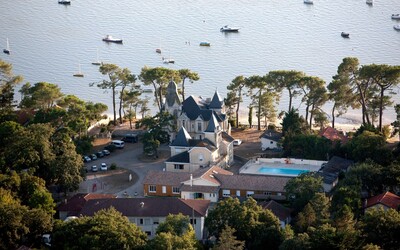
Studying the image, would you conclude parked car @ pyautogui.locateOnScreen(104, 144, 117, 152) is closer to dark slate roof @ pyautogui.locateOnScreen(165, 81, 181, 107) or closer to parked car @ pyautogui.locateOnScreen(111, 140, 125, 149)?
parked car @ pyautogui.locateOnScreen(111, 140, 125, 149)

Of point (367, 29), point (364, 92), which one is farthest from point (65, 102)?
point (367, 29)

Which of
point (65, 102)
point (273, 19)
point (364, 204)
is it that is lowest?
point (364, 204)

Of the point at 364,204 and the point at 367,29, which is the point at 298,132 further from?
the point at 367,29

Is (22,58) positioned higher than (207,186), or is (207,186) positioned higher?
(22,58)

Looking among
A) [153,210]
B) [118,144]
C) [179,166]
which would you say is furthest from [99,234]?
[118,144]

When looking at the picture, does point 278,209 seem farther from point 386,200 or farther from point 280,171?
point 280,171

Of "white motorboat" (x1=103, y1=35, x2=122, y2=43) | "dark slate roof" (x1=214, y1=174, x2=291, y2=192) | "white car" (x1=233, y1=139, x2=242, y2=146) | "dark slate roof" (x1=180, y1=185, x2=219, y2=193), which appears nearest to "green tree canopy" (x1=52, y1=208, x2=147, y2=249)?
"dark slate roof" (x1=180, y1=185, x2=219, y2=193)

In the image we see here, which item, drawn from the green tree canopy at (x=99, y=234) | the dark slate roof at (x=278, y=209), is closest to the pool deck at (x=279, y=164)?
the dark slate roof at (x=278, y=209)
